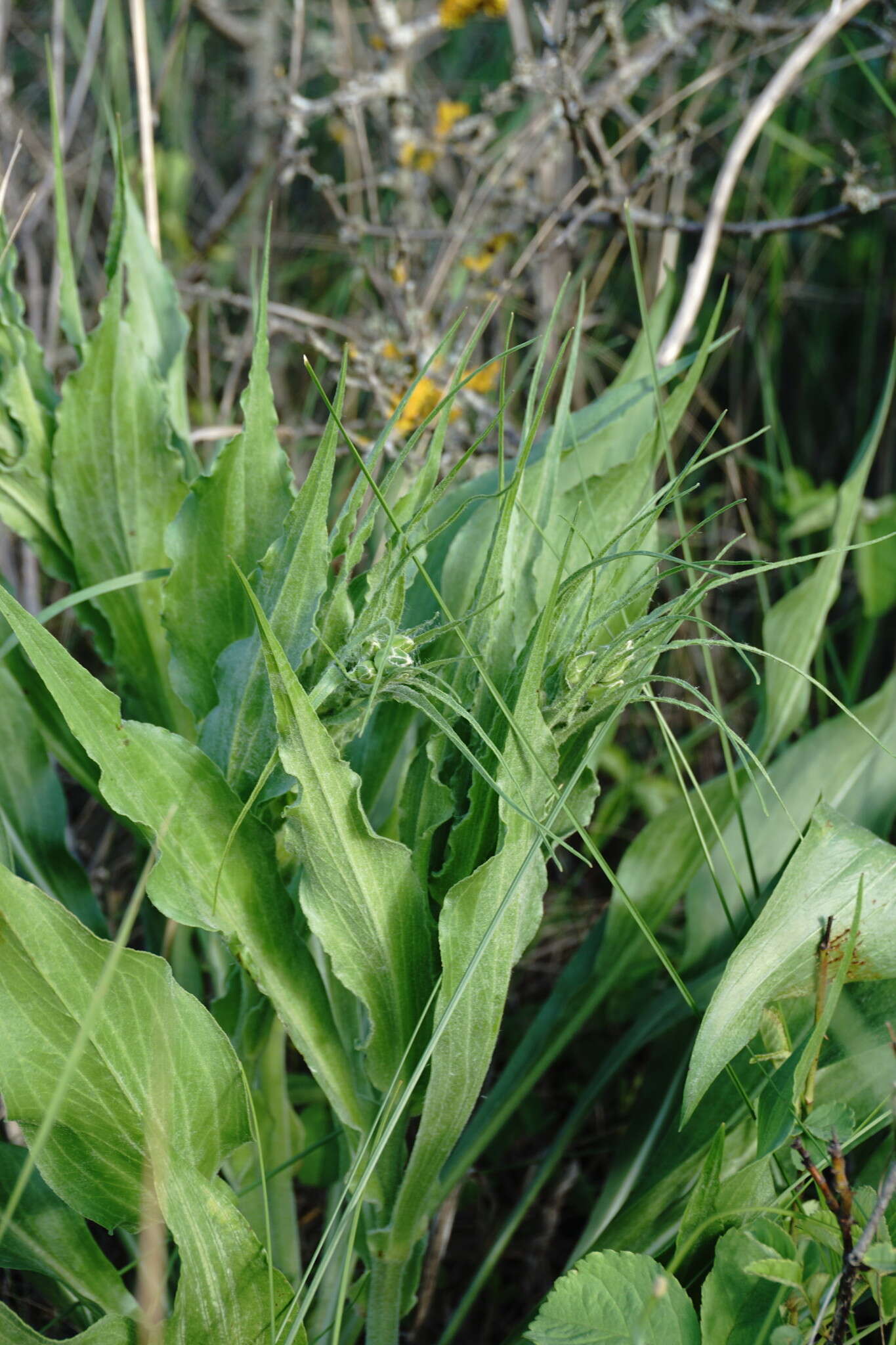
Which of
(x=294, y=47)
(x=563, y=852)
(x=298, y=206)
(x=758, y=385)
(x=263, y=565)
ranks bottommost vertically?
(x=563, y=852)

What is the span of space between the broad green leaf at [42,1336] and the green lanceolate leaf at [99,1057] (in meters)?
0.05

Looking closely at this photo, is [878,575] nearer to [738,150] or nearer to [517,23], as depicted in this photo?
[738,150]

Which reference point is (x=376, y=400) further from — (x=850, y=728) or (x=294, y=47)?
(x=850, y=728)

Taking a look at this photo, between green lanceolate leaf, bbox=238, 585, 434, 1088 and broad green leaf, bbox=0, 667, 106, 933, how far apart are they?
0.25 m

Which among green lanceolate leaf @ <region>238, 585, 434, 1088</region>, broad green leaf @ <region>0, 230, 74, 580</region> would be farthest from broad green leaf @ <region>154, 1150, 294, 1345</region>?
broad green leaf @ <region>0, 230, 74, 580</region>

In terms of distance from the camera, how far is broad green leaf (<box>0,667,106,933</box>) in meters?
0.67

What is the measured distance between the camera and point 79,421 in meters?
0.68

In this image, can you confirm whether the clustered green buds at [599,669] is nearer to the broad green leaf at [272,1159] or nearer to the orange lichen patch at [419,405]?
the broad green leaf at [272,1159]

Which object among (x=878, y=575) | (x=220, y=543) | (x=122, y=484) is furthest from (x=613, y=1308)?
(x=878, y=575)

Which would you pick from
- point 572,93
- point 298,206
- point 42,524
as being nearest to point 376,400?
point 572,93

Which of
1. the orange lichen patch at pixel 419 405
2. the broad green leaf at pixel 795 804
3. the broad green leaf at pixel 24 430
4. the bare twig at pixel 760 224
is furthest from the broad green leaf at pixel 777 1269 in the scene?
the bare twig at pixel 760 224

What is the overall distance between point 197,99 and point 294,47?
3.72 feet

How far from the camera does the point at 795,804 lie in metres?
0.75

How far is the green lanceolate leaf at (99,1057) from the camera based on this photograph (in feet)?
1.55
